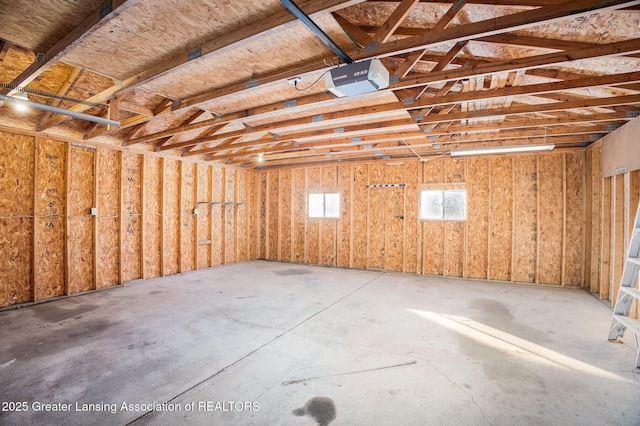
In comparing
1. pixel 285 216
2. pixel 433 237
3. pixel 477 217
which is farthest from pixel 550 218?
pixel 285 216

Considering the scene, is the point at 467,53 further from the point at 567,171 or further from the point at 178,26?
the point at 567,171

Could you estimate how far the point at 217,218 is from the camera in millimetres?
8383

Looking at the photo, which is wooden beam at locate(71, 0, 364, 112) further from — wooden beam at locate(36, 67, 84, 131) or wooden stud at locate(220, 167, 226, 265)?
wooden stud at locate(220, 167, 226, 265)

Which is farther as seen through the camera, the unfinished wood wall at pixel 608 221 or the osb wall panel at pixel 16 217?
the osb wall panel at pixel 16 217

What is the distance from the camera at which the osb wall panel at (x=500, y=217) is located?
265 inches

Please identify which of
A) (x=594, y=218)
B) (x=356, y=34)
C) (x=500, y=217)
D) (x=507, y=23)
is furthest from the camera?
(x=500, y=217)

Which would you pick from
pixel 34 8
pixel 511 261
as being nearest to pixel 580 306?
pixel 511 261

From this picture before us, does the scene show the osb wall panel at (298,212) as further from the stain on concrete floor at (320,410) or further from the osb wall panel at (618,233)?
the osb wall panel at (618,233)

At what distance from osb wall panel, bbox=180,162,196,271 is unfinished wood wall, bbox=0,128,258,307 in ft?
0.09

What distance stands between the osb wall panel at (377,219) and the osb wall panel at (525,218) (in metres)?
3.06

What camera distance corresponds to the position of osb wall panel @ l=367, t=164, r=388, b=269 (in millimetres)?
7943

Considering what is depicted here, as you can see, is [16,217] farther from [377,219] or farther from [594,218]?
[594,218]

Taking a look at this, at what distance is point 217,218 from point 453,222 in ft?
21.4

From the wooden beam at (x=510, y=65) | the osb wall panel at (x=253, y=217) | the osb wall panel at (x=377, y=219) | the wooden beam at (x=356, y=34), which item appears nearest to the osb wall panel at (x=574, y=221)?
the wooden beam at (x=510, y=65)
